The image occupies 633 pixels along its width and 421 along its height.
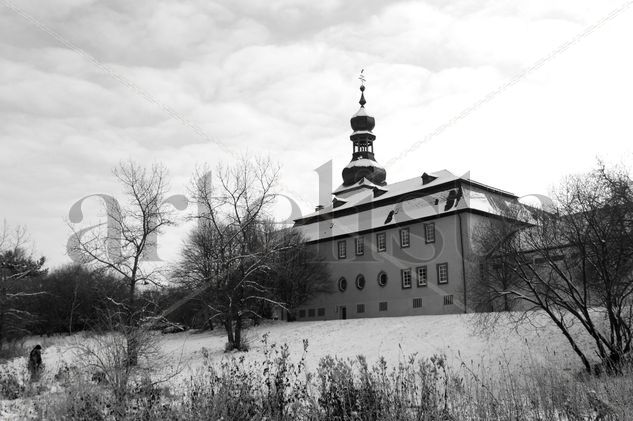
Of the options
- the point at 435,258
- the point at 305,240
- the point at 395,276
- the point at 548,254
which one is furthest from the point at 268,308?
the point at 548,254

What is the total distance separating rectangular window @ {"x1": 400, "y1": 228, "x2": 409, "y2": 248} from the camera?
45.0 metres

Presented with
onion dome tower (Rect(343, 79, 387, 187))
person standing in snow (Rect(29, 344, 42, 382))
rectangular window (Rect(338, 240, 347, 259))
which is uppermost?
onion dome tower (Rect(343, 79, 387, 187))

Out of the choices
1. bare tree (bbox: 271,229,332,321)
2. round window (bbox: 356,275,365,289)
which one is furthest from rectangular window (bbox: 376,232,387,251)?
bare tree (bbox: 271,229,332,321)

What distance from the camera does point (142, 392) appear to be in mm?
10078

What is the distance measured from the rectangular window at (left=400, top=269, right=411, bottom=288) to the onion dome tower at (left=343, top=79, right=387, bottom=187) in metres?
17.4

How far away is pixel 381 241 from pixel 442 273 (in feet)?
21.8

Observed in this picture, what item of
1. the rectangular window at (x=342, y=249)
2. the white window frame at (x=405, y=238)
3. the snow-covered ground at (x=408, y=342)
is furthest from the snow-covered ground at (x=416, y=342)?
the rectangular window at (x=342, y=249)

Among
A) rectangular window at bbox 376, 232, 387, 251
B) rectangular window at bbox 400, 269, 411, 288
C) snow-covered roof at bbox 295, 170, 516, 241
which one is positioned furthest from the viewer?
rectangular window at bbox 376, 232, 387, 251

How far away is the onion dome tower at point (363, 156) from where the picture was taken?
2370 inches

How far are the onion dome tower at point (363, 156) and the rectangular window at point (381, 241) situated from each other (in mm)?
13668

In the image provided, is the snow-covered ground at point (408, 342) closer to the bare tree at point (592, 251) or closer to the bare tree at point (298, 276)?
the bare tree at point (592, 251)

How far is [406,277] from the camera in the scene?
44312 mm

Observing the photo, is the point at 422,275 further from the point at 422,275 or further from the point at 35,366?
the point at 35,366

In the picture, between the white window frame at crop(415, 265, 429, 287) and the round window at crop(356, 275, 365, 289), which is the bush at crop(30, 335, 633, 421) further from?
the round window at crop(356, 275, 365, 289)
